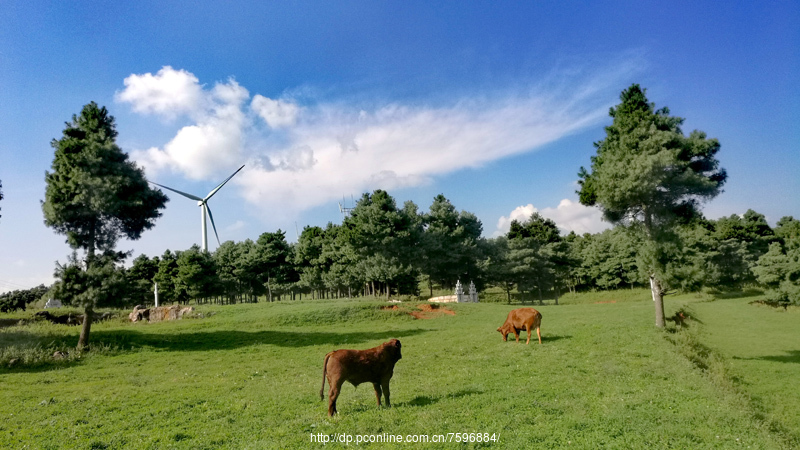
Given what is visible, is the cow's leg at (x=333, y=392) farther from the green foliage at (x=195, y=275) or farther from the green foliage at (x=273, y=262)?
the green foliage at (x=273, y=262)

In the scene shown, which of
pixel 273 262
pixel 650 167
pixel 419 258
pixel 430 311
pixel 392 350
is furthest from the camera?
pixel 273 262

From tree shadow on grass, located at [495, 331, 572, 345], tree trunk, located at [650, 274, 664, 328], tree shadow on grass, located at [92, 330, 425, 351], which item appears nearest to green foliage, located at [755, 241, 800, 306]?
tree trunk, located at [650, 274, 664, 328]

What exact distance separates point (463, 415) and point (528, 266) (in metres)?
51.8

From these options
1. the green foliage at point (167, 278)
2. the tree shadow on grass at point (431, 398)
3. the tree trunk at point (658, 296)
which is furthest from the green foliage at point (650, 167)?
the green foliage at point (167, 278)

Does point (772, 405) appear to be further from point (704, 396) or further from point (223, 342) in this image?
point (223, 342)

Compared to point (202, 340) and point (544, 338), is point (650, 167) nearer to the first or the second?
point (544, 338)

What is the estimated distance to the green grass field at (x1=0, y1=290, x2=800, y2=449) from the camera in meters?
9.61

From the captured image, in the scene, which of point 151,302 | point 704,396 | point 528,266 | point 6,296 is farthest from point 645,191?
point 151,302

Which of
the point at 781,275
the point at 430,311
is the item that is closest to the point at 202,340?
the point at 430,311

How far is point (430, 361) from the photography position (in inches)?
728

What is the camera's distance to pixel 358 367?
989cm

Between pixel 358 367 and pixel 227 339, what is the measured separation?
2130 cm

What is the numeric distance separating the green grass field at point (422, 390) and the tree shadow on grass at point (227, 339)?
14 centimetres

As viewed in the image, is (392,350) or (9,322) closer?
(392,350)
